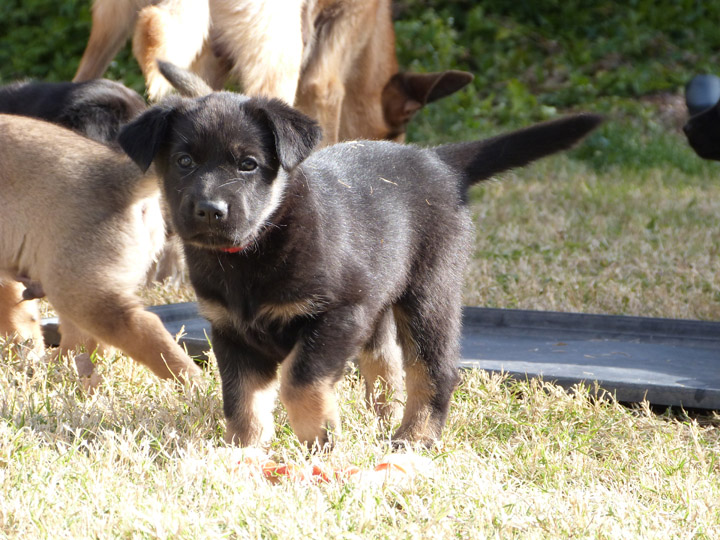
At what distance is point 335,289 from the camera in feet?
9.30

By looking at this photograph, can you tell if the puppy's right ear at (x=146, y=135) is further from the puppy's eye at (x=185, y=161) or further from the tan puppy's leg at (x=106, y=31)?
the tan puppy's leg at (x=106, y=31)

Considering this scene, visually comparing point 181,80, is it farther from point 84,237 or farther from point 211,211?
point 211,211

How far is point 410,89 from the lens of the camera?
6.82 metres

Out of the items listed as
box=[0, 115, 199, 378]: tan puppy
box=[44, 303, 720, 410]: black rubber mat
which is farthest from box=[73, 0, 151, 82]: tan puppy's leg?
box=[0, 115, 199, 378]: tan puppy

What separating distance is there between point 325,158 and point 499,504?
1336mm

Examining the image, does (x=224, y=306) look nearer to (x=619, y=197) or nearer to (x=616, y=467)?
(x=616, y=467)

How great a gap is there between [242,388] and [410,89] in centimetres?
420

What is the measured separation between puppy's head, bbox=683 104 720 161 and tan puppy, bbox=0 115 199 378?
306cm

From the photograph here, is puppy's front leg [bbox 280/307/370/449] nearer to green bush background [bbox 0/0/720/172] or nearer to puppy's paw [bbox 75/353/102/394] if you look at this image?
puppy's paw [bbox 75/353/102/394]

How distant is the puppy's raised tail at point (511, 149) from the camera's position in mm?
3373

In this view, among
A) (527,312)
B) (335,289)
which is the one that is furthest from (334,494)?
(527,312)

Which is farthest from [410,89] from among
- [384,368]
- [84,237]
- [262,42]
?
[84,237]

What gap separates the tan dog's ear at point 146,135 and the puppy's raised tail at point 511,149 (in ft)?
3.40

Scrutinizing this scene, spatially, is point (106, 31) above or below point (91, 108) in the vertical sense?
above
